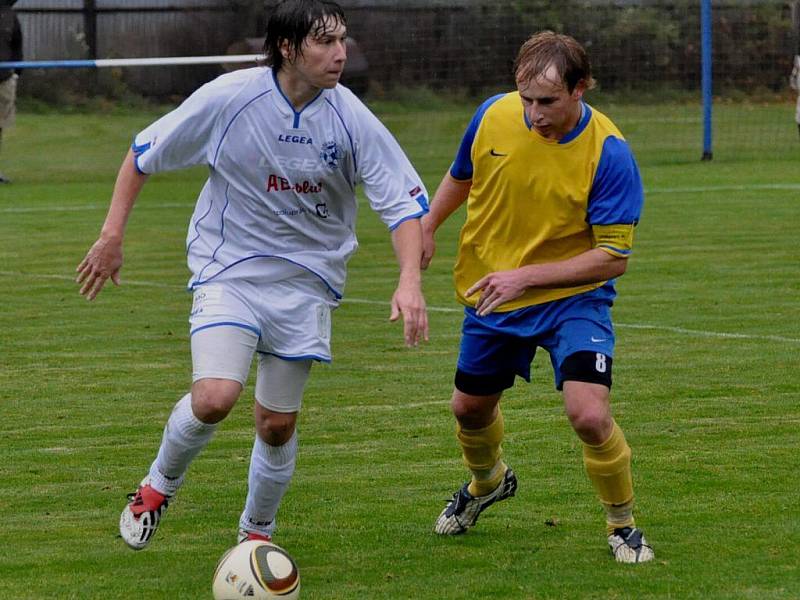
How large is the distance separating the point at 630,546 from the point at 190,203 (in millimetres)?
15441

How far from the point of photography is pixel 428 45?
1142 inches

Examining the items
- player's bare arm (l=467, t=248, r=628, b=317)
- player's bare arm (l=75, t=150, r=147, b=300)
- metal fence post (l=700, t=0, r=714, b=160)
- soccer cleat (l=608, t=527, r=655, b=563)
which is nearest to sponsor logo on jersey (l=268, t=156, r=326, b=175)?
player's bare arm (l=75, t=150, r=147, b=300)

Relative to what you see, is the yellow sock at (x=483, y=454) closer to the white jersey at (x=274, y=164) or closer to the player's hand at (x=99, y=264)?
the white jersey at (x=274, y=164)

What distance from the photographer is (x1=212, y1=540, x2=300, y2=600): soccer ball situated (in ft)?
17.5

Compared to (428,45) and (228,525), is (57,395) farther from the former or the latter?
(428,45)

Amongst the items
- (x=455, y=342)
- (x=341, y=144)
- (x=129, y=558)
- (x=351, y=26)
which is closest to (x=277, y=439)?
(x=129, y=558)

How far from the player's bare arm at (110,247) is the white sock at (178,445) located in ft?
1.70

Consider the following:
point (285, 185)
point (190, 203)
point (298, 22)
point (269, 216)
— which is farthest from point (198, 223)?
point (190, 203)

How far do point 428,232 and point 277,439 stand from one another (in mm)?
→ 973

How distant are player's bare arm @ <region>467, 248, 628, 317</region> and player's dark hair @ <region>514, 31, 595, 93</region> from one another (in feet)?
1.98

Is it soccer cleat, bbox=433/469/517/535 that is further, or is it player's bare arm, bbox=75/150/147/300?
soccer cleat, bbox=433/469/517/535

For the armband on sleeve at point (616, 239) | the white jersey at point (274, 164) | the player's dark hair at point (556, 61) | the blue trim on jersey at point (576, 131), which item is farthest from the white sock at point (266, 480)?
the player's dark hair at point (556, 61)

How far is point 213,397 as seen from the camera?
221 inches

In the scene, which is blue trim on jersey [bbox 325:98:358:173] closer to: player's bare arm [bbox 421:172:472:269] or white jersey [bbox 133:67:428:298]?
white jersey [bbox 133:67:428:298]
